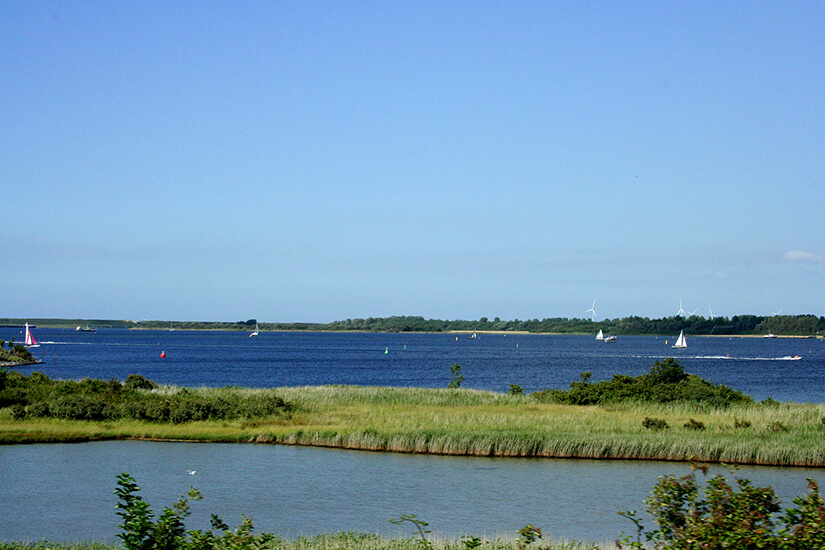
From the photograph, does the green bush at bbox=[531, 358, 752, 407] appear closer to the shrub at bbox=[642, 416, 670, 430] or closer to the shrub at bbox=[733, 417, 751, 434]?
the shrub at bbox=[733, 417, 751, 434]

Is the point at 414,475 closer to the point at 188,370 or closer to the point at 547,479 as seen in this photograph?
the point at 547,479

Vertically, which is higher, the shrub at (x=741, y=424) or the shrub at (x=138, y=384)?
the shrub at (x=138, y=384)

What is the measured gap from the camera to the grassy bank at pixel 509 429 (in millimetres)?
36094

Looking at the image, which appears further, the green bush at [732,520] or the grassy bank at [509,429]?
the grassy bank at [509,429]

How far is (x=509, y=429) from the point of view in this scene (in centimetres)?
4009

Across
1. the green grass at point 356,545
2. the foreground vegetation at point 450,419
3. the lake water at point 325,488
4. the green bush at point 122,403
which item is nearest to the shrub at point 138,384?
the foreground vegetation at point 450,419

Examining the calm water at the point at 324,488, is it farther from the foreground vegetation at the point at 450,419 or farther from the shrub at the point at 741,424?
the shrub at the point at 741,424

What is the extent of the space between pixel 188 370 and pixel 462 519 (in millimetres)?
90014

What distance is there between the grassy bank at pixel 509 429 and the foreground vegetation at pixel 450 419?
62 mm

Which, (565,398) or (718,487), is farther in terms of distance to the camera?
(565,398)

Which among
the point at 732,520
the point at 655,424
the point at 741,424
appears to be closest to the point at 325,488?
the point at 655,424

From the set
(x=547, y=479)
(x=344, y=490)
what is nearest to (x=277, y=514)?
(x=344, y=490)

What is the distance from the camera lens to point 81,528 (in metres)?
22.3

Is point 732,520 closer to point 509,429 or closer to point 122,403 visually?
point 509,429
